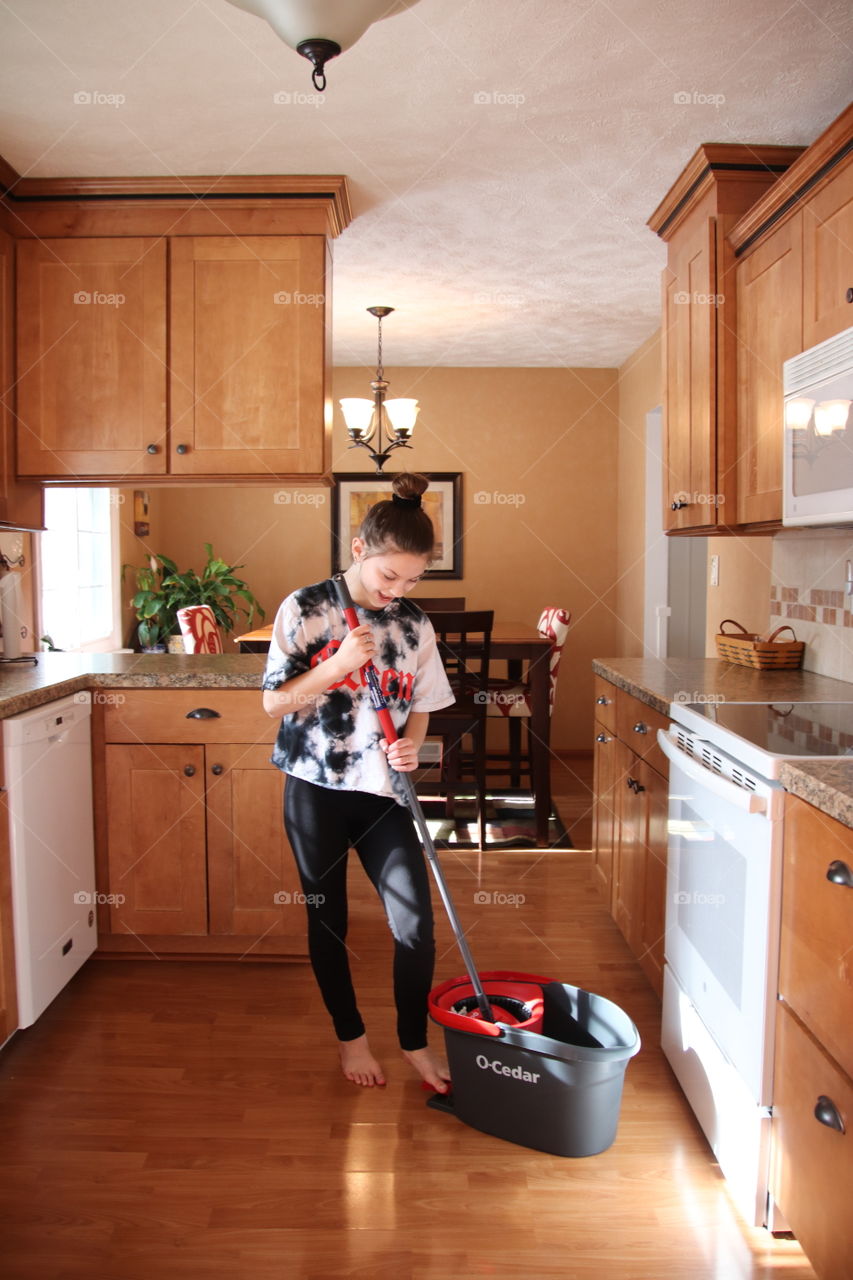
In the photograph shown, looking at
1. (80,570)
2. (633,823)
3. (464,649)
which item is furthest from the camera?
(80,570)

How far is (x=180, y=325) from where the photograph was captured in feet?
9.55

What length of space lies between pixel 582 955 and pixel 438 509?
11.5 feet

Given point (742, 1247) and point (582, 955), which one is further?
point (582, 955)

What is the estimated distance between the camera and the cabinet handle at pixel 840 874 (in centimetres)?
128

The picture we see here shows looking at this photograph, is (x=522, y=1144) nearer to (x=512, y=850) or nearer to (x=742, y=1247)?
(x=742, y=1247)

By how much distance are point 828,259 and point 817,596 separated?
1.03 metres

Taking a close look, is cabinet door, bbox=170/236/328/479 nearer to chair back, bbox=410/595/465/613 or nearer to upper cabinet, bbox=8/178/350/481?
upper cabinet, bbox=8/178/350/481

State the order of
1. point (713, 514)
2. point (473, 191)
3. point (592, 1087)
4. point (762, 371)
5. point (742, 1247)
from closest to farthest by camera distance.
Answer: point (742, 1247)
point (592, 1087)
point (762, 371)
point (713, 514)
point (473, 191)

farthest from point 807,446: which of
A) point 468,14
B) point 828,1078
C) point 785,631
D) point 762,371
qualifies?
point 828,1078

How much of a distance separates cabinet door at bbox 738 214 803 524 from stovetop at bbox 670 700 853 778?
0.58 metres

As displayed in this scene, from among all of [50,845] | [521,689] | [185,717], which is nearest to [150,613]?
[521,689]

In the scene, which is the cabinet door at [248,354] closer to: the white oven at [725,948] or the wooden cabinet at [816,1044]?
the white oven at [725,948]

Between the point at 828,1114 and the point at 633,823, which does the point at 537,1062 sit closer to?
the point at 828,1114

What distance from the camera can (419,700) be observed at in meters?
2.00
